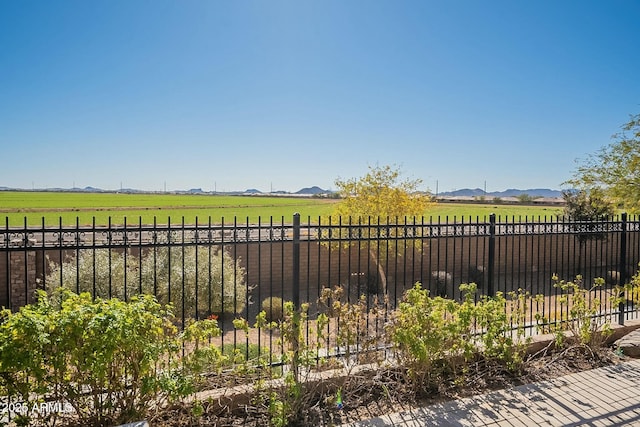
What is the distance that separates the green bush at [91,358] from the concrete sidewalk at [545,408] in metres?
1.81

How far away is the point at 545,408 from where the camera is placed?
14.1 ft

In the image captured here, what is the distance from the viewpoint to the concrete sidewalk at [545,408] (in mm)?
3999

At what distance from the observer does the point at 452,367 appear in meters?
4.82

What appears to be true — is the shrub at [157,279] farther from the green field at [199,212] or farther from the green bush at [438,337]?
the green bush at [438,337]

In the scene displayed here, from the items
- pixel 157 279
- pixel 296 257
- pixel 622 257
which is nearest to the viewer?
pixel 296 257

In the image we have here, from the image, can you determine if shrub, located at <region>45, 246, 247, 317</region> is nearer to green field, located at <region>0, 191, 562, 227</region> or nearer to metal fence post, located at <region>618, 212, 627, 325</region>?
green field, located at <region>0, 191, 562, 227</region>

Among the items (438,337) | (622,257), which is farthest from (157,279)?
(622,257)

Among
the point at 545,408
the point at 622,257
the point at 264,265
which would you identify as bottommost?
the point at 264,265

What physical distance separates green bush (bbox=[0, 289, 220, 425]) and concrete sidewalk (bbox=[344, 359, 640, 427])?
71.2 inches

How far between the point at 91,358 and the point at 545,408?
4102 mm

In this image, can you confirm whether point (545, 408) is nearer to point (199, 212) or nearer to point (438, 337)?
point (438, 337)

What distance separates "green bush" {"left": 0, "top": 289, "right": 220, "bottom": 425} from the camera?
2957 millimetres

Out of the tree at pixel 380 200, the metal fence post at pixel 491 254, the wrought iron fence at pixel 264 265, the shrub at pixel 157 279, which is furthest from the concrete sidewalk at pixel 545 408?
the tree at pixel 380 200

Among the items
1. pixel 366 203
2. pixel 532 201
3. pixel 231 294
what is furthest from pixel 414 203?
pixel 532 201
